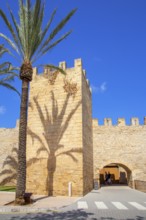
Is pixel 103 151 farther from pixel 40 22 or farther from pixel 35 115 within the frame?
pixel 40 22

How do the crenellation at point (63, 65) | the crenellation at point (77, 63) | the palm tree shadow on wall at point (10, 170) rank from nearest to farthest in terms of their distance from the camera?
the crenellation at point (77, 63) < the crenellation at point (63, 65) < the palm tree shadow on wall at point (10, 170)

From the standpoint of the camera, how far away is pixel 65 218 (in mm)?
6598

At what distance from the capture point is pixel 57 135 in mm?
13500

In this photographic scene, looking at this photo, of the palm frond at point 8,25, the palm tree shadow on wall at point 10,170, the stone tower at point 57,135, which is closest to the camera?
the palm frond at point 8,25

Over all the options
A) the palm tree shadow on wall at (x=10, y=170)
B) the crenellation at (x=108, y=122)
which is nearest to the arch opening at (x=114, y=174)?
the crenellation at (x=108, y=122)

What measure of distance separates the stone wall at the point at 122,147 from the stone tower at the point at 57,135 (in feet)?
20.0

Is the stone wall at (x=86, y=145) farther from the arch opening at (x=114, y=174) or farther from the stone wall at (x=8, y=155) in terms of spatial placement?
the arch opening at (x=114, y=174)

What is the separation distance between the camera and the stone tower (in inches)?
496

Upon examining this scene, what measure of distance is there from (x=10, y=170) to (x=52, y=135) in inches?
342

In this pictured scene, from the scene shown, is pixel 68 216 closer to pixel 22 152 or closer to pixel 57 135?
pixel 22 152

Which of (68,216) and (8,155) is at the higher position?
(8,155)

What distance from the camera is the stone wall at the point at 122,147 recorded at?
760 inches

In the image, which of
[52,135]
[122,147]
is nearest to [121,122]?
[122,147]

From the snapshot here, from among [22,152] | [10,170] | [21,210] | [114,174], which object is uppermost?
[22,152]
